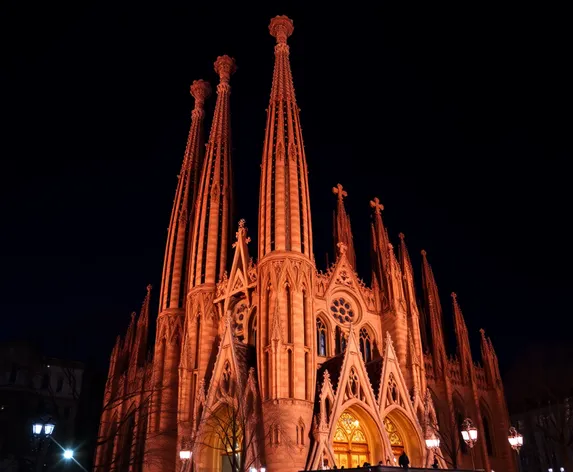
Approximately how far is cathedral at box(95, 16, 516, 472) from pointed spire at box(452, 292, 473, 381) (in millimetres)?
130

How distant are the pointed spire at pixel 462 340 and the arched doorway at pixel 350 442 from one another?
17.2m

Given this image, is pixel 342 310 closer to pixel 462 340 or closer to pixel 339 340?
pixel 339 340

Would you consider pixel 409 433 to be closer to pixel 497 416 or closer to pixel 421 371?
pixel 421 371

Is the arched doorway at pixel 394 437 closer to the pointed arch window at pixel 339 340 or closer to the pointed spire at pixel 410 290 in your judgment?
the pointed arch window at pixel 339 340

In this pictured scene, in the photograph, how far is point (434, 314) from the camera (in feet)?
174

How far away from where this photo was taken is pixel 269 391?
35031 mm

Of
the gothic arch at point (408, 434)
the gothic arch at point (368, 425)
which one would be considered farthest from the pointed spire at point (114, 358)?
the gothic arch at point (408, 434)

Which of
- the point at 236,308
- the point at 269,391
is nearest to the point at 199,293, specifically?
the point at 236,308

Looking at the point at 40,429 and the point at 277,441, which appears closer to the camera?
the point at 40,429

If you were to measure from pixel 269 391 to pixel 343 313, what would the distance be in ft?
34.7

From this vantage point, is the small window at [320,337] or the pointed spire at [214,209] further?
the pointed spire at [214,209]

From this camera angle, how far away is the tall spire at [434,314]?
49312 millimetres

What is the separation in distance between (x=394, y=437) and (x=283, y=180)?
1955cm

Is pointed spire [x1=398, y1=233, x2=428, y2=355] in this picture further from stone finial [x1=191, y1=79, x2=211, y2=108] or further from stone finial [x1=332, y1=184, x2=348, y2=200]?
stone finial [x1=191, y1=79, x2=211, y2=108]
